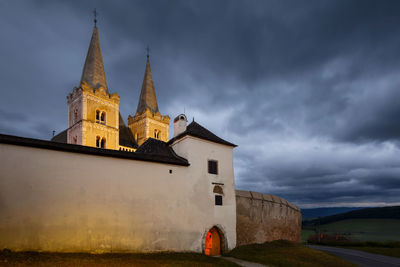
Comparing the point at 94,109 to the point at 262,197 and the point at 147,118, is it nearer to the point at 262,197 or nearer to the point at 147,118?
the point at 147,118

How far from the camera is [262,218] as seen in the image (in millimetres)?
20672

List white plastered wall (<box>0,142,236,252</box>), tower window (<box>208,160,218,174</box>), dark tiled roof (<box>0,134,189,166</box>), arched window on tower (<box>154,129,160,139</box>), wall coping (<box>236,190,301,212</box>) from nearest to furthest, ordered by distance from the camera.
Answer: white plastered wall (<box>0,142,236,252</box>), dark tiled roof (<box>0,134,189,166</box>), tower window (<box>208,160,218,174</box>), wall coping (<box>236,190,301,212</box>), arched window on tower (<box>154,129,160,139</box>)

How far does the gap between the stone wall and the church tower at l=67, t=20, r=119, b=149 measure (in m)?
35.0

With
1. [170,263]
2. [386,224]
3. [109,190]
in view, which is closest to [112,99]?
[109,190]

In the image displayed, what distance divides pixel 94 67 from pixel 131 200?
4231cm

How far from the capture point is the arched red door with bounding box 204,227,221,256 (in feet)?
56.6

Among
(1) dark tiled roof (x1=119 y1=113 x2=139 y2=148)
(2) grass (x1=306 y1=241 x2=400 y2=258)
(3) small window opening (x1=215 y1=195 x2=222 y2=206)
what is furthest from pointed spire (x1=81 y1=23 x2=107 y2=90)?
(2) grass (x1=306 y1=241 x2=400 y2=258)

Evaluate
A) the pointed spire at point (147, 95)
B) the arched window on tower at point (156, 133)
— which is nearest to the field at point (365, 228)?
the arched window on tower at point (156, 133)

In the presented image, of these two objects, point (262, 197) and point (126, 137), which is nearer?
A: point (262, 197)

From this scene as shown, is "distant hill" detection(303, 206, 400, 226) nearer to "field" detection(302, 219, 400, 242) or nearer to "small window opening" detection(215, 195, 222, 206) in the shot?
"field" detection(302, 219, 400, 242)

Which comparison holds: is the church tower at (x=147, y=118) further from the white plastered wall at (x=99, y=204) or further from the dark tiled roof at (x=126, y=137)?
the white plastered wall at (x=99, y=204)

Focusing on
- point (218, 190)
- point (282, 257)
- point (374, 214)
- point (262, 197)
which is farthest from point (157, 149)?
point (374, 214)

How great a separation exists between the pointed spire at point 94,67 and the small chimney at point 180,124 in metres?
34.9

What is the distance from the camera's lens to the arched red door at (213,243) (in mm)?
17250
